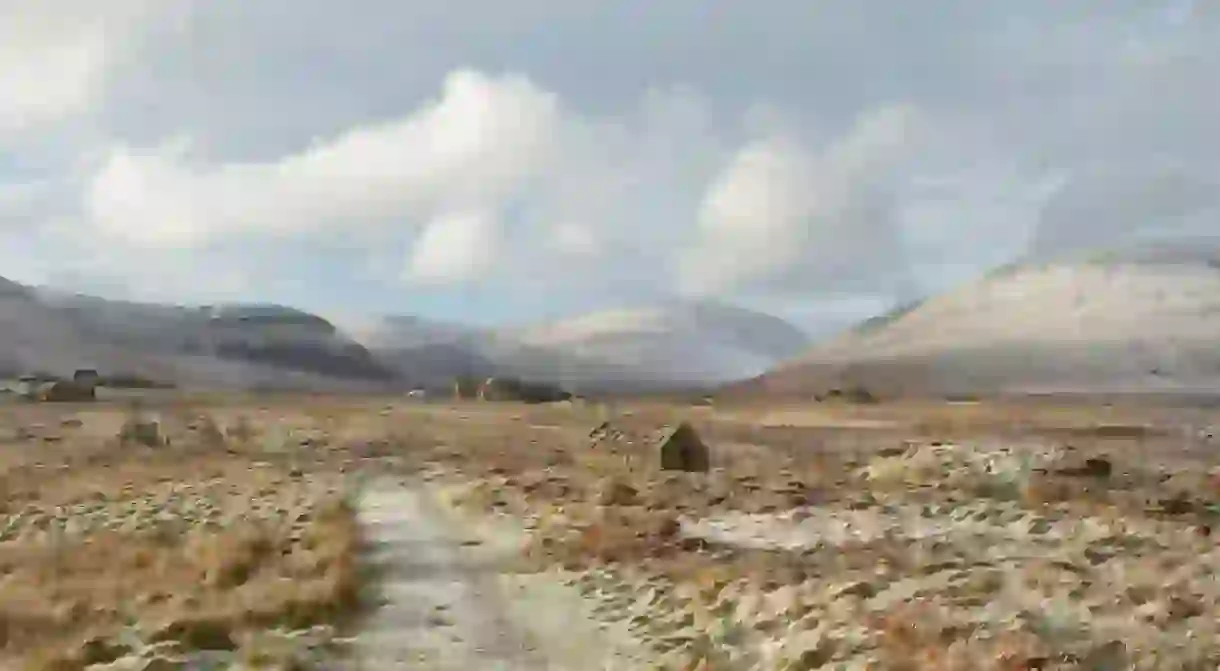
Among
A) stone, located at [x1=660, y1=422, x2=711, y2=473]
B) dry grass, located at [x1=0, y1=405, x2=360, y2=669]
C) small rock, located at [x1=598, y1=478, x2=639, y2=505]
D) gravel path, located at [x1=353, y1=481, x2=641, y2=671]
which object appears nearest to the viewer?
gravel path, located at [x1=353, y1=481, x2=641, y2=671]

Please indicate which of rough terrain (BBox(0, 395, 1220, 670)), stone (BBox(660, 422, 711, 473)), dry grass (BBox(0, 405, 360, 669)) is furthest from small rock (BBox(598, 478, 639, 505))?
stone (BBox(660, 422, 711, 473))

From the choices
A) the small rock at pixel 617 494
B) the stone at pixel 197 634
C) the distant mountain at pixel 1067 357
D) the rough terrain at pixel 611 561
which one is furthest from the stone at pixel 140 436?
the distant mountain at pixel 1067 357

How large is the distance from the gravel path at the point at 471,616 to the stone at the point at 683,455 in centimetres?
1279

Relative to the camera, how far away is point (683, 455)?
33000 millimetres

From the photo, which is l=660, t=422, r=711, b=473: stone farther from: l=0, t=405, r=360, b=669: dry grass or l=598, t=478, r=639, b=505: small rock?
l=0, t=405, r=360, b=669: dry grass

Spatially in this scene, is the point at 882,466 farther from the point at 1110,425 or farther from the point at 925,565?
the point at 1110,425

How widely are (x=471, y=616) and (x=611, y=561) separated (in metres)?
3.67

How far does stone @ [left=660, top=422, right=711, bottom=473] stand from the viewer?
3278 centimetres

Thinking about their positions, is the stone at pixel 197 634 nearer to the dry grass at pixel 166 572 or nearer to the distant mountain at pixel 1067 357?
the dry grass at pixel 166 572

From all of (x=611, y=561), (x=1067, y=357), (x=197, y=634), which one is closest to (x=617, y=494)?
(x=611, y=561)

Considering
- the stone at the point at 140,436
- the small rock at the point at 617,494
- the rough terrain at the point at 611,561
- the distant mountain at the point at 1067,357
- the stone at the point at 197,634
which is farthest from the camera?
the distant mountain at the point at 1067,357

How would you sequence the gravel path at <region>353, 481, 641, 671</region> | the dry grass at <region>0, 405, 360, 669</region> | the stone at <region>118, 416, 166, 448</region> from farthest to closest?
the stone at <region>118, 416, 166, 448</region>
the dry grass at <region>0, 405, 360, 669</region>
the gravel path at <region>353, 481, 641, 671</region>

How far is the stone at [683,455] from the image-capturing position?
32.8 m

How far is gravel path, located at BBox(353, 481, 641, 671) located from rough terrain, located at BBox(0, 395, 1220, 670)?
5 centimetres
